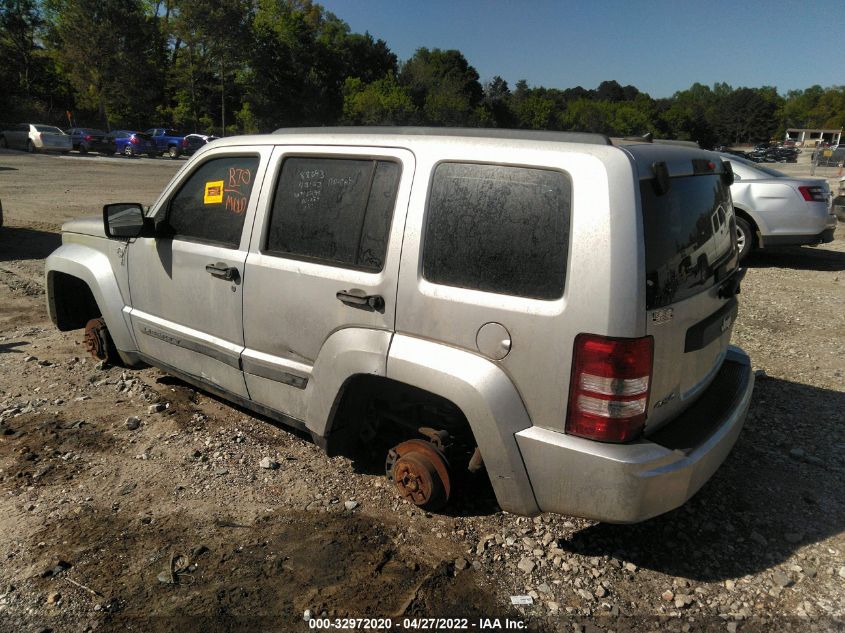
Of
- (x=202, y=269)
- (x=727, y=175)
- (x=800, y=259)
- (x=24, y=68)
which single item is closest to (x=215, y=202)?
(x=202, y=269)

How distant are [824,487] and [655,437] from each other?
5.66 ft

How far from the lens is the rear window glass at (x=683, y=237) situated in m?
2.40

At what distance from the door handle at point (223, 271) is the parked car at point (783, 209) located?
25.9 ft

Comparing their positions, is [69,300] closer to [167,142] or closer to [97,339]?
[97,339]

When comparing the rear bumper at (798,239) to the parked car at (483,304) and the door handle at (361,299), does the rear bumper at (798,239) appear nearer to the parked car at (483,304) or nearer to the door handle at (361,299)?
the parked car at (483,304)

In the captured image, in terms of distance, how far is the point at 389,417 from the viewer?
327 cm

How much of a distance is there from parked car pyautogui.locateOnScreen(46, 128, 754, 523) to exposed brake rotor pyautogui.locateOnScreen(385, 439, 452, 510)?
1 cm

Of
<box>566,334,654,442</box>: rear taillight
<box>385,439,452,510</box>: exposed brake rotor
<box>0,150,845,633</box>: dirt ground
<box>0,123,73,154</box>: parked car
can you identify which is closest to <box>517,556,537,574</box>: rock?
<box>0,150,845,633</box>: dirt ground

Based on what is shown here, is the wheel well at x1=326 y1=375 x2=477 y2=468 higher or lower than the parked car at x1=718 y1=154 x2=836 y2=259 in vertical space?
lower

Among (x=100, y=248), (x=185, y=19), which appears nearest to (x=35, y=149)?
(x=185, y=19)

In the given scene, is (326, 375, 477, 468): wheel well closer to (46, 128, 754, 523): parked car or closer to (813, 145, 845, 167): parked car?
(46, 128, 754, 523): parked car

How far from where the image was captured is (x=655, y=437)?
2.57 meters

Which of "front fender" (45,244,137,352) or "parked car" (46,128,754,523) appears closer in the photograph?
"parked car" (46,128,754,523)

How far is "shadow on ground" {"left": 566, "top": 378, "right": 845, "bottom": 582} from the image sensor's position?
2.95 meters
